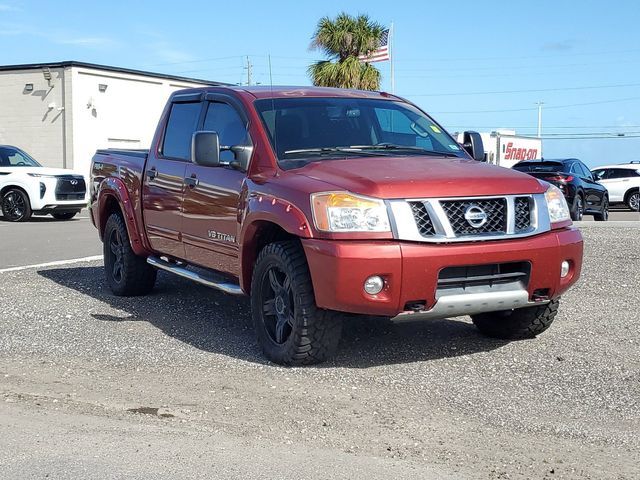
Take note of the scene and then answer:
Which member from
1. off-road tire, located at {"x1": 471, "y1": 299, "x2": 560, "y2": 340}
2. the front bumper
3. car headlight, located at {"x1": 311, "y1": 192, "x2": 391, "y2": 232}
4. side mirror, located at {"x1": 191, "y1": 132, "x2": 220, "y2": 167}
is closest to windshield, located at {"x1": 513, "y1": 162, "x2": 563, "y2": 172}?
off-road tire, located at {"x1": 471, "y1": 299, "x2": 560, "y2": 340}

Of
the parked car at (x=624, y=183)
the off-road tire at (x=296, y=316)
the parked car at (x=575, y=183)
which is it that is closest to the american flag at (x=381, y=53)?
the parked car at (x=624, y=183)

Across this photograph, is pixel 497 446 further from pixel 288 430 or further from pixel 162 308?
pixel 162 308

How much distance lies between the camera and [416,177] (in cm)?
588

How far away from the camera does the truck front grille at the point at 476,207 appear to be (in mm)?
5758

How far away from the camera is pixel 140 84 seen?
35.9 metres

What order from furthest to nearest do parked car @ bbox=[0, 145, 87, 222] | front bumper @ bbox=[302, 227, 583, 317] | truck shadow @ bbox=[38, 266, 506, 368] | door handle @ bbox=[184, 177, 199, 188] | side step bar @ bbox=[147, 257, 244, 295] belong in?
parked car @ bbox=[0, 145, 87, 222], door handle @ bbox=[184, 177, 199, 188], side step bar @ bbox=[147, 257, 244, 295], truck shadow @ bbox=[38, 266, 506, 368], front bumper @ bbox=[302, 227, 583, 317]

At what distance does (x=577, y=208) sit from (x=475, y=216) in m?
15.1

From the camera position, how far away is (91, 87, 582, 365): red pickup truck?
18.5 feet

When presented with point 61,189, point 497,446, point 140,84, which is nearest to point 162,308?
point 497,446

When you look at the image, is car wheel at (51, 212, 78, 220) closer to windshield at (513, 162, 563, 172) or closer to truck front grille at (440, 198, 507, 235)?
windshield at (513, 162, 563, 172)

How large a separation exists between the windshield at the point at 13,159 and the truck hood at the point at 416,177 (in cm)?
1628

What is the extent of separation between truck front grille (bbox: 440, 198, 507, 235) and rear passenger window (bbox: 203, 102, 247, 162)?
1.87m

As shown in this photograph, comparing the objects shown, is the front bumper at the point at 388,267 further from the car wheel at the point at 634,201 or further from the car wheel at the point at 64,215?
the car wheel at the point at 634,201

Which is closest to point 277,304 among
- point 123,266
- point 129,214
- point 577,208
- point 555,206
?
point 555,206
